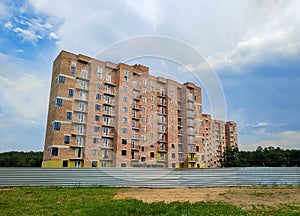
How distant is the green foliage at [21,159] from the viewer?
3507 centimetres

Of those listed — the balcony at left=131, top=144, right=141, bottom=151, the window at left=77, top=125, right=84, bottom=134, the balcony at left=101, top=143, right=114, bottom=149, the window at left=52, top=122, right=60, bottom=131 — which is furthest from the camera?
the window at left=77, top=125, right=84, bottom=134

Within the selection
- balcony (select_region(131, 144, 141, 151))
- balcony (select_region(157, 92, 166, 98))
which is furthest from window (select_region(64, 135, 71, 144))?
balcony (select_region(157, 92, 166, 98))

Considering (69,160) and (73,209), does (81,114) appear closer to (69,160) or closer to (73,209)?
(69,160)

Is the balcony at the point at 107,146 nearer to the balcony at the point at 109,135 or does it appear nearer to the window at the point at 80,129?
the balcony at the point at 109,135

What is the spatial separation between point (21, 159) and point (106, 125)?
22.6 metres

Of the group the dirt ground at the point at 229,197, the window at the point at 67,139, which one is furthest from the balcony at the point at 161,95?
the window at the point at 67,139

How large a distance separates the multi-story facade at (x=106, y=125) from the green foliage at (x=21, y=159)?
12.0 m

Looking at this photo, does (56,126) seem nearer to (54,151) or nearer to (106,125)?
(54,151)

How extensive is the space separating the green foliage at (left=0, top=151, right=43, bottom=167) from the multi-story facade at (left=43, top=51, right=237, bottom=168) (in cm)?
1197

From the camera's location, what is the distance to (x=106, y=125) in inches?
934

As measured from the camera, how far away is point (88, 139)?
74.0 ft

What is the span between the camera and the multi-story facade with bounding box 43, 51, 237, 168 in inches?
594

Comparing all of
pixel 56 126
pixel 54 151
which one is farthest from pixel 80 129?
pixel 54 151

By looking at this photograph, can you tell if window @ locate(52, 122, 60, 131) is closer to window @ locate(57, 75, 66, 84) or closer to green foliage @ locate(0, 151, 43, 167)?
window @ locate(57, 75, 66, 84)
